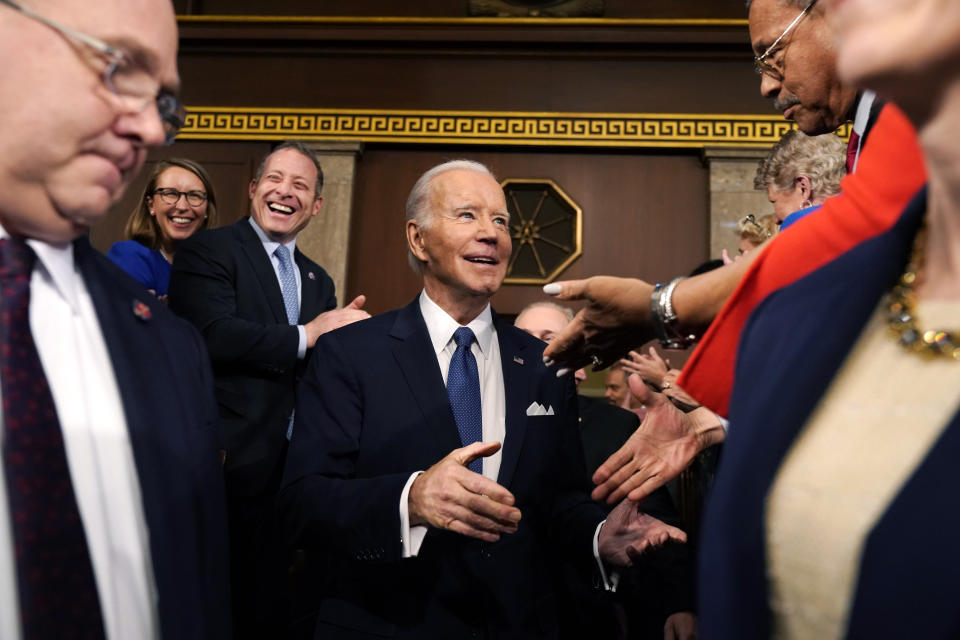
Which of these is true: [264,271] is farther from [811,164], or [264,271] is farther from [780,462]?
[780,462]

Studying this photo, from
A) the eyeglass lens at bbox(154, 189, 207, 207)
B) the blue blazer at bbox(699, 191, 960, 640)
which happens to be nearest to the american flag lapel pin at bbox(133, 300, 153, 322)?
the blue blazer at bbox(699, 191, 960, 640)

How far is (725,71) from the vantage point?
568 cm

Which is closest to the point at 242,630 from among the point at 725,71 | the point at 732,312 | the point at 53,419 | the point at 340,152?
the point at 53,419

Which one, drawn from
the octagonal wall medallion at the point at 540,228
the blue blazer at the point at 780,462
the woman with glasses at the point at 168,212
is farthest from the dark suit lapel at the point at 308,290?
the octagonal wall medallion at the point at 540,228

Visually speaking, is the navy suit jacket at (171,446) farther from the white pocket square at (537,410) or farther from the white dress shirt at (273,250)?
the white dress shirt at (273,250)

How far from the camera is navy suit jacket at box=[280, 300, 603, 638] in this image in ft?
6.23

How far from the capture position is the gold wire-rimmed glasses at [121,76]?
1.05m

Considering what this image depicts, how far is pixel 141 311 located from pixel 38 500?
1.20 feet

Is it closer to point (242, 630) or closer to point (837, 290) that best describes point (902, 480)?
point (837, 290)

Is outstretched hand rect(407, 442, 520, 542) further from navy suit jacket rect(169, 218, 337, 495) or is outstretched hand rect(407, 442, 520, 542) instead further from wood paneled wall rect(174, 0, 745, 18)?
wood paneled wall rect(174, 0, 745, 18)

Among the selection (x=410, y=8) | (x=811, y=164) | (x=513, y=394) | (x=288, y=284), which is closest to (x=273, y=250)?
(x=288, y=284)

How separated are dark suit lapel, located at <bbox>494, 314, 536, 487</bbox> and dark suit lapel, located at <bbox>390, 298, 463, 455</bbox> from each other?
130mm

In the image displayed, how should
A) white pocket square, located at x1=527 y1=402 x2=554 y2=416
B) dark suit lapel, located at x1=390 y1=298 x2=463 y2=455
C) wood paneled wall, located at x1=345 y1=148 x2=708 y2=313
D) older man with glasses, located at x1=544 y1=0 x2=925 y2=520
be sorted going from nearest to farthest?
1. older man with glasses, located at x1=544 y1=0 x2=925 y2=520
2. dark suit lapel, located at x1=390 y1=298 x2=463 y2=455
3. white pocket square, located at x1=527 y1=402 x2=554 y2=416
4. wood paneled wall, located at x1=345 y1=148 x2=708 y2=313

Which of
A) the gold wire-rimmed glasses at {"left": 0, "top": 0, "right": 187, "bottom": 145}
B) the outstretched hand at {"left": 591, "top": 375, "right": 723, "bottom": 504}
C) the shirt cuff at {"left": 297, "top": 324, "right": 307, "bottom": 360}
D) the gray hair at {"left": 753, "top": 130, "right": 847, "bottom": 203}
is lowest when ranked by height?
the outstretched hand at {"left": 591, "top": 375, "right": 723, "bottom": 504}
